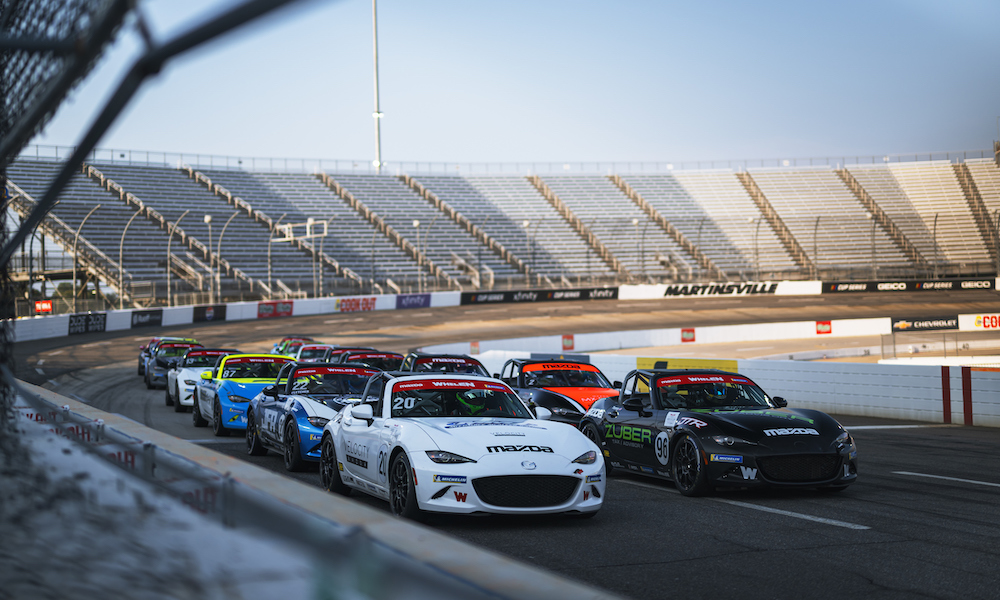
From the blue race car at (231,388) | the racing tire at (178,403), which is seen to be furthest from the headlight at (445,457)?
the racing tire at (178,403)

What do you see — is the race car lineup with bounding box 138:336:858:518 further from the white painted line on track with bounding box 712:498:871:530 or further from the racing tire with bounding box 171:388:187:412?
the racing tire with bounding box 171:388:187:412

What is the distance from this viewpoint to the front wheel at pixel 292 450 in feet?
36.1

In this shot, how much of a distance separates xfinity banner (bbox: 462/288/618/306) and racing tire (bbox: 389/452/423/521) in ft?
166

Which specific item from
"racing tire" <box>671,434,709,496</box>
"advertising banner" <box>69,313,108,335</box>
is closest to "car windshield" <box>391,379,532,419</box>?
"racing tire" <box>671,434,709,496</box>

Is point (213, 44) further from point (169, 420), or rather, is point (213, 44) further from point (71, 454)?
point (169, 420)

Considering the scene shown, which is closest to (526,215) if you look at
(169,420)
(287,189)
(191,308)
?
(287,189)

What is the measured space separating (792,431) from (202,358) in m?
16.5

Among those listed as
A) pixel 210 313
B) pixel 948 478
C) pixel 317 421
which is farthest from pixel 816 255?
pixel 317 421

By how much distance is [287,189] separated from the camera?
7175cm

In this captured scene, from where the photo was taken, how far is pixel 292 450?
36.5 feet

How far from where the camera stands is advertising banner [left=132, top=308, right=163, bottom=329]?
47438 mm

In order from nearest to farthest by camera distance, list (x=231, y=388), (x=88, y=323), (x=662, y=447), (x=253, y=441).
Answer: (x=662, y=447) → (x=253, y=441) → (x=231, y=388) → (x=88, y=323)

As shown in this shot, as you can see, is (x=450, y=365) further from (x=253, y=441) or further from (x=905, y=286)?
(x=905, y=286)

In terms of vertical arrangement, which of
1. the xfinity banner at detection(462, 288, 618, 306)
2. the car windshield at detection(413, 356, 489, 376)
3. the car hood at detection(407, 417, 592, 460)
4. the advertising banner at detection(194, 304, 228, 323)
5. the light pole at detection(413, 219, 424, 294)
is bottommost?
the car hood at detection(407, 417, 592, 460)
